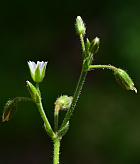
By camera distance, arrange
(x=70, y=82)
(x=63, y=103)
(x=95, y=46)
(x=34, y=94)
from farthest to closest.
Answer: (x=70, y=82)
(x=63, y=103)
(x=34, y=94)
(x=95, y=46)

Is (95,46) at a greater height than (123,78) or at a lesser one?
greater

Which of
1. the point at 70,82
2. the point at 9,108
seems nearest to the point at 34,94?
the point at 9,108

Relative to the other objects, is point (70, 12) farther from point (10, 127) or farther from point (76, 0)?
point (10, 127)

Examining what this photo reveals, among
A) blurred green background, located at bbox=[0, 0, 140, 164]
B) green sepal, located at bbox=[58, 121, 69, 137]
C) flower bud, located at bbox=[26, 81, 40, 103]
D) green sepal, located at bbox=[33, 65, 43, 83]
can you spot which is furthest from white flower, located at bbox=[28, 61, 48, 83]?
blurred green background, located at bbox=[0, 0, 140, 164]

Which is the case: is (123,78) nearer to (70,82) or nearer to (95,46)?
(95,46)

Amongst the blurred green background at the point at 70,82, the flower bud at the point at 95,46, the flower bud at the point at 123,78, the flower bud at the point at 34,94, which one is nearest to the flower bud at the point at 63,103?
the flower bud at the point at 34,94

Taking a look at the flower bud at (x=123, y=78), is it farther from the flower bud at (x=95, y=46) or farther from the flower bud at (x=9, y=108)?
the flower bud at (x=9, y=108)

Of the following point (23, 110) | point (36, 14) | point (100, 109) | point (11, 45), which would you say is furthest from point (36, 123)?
point (36, 14)

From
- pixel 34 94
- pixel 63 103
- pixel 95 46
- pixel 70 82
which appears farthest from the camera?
pixel 70 82
